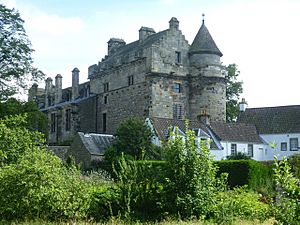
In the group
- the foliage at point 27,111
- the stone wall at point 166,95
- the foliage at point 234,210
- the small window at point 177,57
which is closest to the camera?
the foliage at point 234,210

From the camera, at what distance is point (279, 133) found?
5481 cm

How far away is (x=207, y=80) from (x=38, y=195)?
1551 inches

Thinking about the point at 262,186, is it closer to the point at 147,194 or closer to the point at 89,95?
the point at 147,194

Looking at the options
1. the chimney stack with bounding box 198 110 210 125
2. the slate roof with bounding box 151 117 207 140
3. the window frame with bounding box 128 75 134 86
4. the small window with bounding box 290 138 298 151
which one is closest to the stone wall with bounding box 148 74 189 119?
the chimney stack with bounding box 198 110 210 125

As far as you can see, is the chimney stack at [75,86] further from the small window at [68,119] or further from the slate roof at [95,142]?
the slate roof at [95,142]

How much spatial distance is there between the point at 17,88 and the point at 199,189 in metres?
31.8

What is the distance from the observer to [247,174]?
3056 centimetres

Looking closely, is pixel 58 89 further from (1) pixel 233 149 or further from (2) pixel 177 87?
(1) pixel 233 149

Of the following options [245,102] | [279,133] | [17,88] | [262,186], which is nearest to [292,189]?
[262,186]

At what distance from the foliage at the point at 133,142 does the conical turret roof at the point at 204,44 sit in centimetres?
1410

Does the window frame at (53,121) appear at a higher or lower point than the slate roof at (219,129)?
higher

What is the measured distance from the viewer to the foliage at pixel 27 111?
41281 mm

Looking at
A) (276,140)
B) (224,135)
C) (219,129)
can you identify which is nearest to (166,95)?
(219,129)

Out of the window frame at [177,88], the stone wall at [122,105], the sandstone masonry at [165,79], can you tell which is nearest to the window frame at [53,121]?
the stone wall at [122,105]
